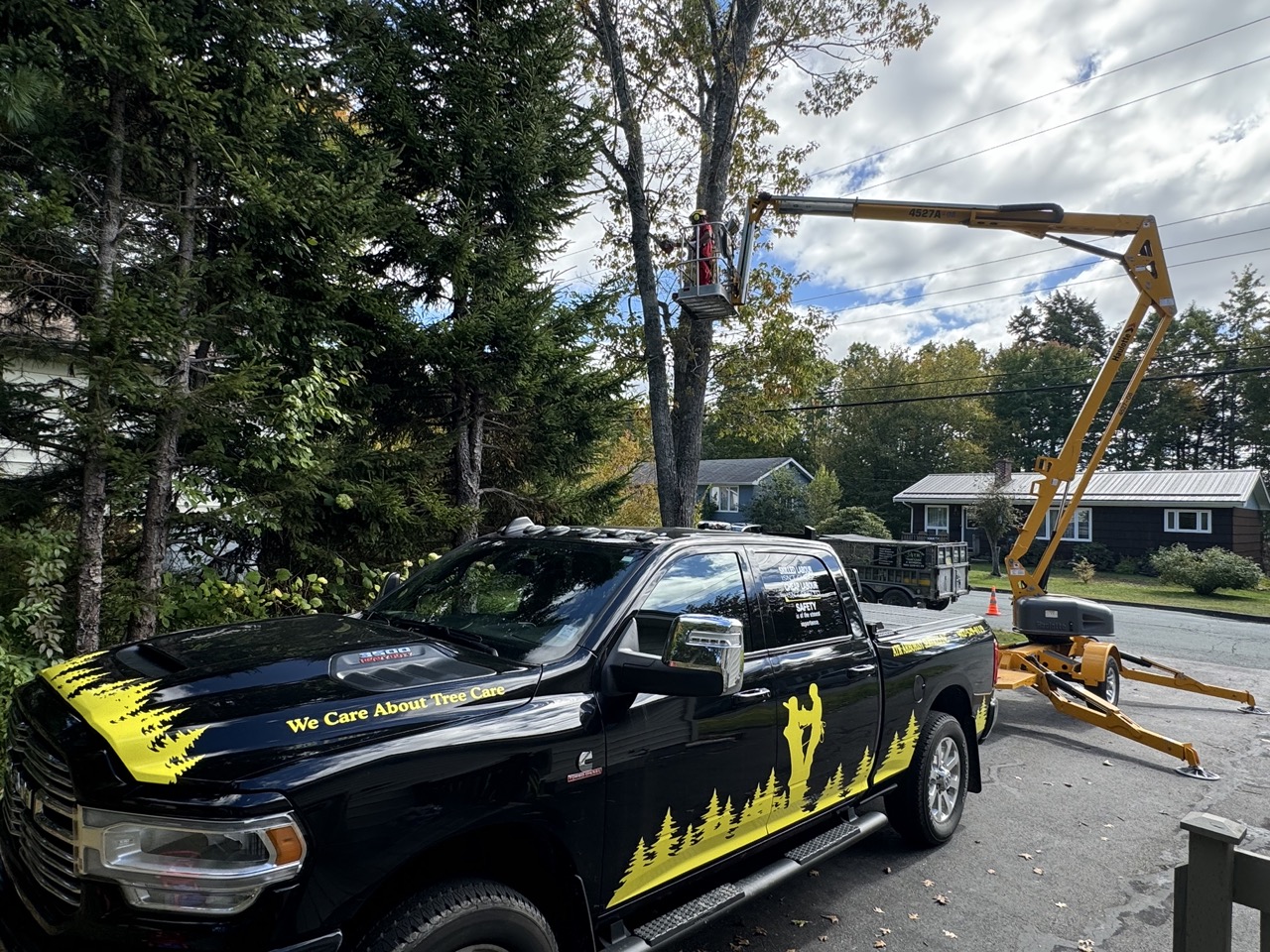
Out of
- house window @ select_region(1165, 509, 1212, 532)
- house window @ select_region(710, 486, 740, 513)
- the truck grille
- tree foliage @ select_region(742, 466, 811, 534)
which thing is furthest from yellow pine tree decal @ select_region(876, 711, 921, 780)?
house window @ select_region(710, 486, 740, 513)

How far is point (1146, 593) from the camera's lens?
22141 millimetres

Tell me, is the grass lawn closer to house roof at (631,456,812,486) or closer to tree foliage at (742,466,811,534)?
tree foliage at (742,466,811,534)

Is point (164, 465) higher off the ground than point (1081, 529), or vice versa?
point (164, 465)

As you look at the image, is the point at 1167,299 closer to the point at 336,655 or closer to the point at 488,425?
the point at 488,425

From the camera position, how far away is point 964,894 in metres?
3.99

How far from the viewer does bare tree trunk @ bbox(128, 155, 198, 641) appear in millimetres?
5145

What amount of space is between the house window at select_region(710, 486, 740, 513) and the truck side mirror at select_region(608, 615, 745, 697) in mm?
40331

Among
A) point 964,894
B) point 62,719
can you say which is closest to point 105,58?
point 62,719

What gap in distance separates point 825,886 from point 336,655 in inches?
121

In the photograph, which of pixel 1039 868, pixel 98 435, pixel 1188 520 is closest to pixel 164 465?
pixel 98 435

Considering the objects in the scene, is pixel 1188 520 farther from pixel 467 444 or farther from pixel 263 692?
pixel 263 692

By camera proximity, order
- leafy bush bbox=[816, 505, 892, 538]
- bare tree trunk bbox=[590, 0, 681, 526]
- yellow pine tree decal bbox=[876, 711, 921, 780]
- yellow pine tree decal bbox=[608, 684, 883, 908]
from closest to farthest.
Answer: yellow pine tree decal bbox=[608, 684, 883, 908], yellow pine tree decal bbox=[876, 711, 921, 780], bare tree trunk bbox=[590, 0, 681, 526], leafy bush bbox=[816, 505, 892, 538]

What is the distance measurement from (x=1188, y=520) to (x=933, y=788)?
1207 inches

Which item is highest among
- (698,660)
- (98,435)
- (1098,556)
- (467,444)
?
(467,444)
